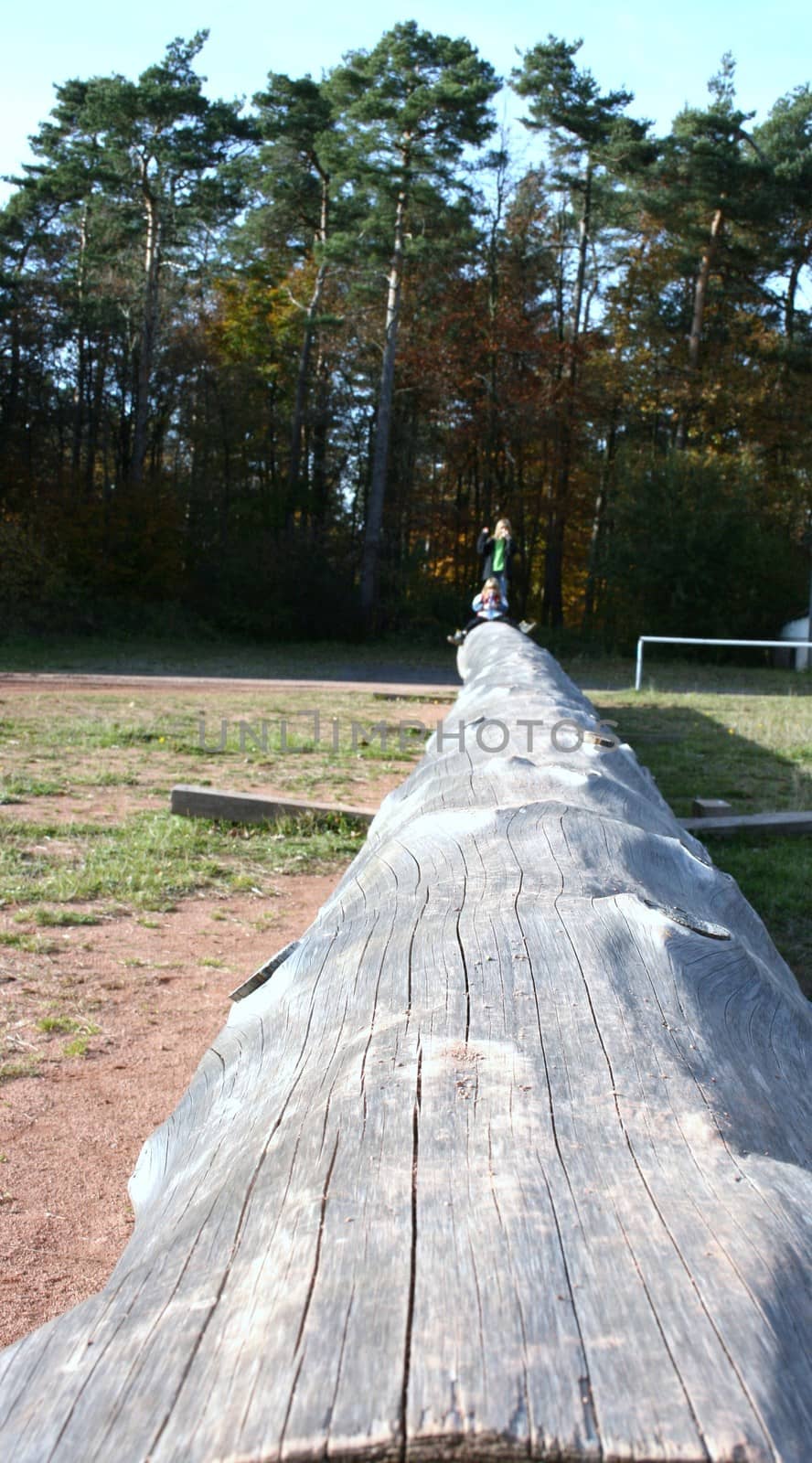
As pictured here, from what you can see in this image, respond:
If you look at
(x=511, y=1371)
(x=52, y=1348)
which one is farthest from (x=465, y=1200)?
(x=52, y=1348)

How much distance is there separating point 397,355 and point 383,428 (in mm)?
4588

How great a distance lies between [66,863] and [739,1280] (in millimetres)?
4654

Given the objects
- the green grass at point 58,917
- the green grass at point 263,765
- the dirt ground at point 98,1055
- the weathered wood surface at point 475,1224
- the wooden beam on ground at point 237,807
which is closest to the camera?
the weathered wood surface at point 475,1224

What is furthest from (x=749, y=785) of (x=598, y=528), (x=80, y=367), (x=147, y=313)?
(x=80, y=367)

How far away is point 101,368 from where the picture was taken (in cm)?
2945

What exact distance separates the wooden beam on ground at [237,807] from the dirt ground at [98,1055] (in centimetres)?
93

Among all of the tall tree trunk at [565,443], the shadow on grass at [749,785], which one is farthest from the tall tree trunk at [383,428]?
the shadow on grass at [749,785]

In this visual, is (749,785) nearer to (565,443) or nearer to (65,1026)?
(65,1026)

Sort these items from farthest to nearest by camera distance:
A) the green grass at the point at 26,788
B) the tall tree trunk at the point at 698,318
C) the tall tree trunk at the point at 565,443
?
the tall tree trunk at the point at 565,443, the tall tree trunk at the point at 698,318, the green grass at the point at 26,788

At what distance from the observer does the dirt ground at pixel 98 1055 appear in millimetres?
2410

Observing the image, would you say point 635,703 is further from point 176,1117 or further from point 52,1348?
point 52,1348

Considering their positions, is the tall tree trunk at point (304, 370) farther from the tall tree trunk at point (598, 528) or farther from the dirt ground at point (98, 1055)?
the dirt ground at point (98, 1055)

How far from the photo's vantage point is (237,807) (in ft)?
20.7

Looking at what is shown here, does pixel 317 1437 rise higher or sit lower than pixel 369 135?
lower
